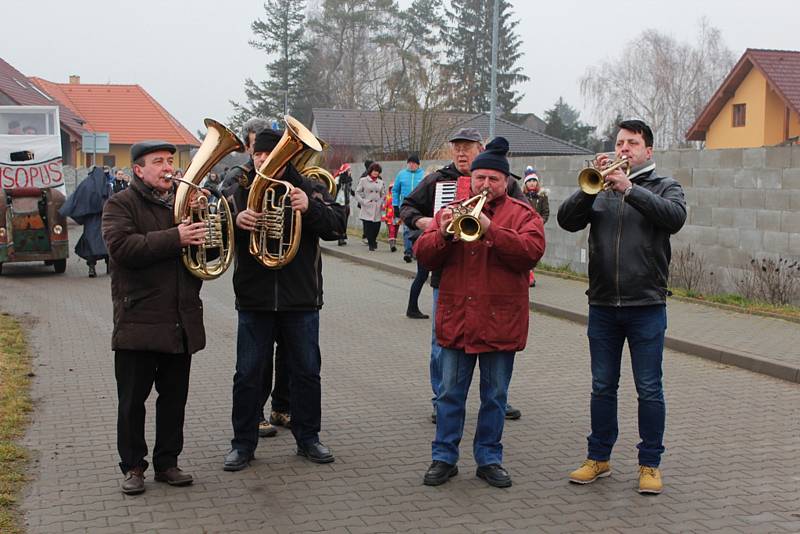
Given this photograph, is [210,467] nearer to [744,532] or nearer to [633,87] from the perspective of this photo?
[744,532]

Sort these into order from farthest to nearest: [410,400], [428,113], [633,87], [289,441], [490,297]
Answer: [633,87] < [428,113] < [410,400] < [289,441] < [490,297]

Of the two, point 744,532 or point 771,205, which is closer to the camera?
point 744,532

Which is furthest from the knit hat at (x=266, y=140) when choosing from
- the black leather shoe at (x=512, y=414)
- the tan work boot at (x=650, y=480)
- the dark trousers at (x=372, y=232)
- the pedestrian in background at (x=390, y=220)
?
the dark trousers at (x=372, y=232)

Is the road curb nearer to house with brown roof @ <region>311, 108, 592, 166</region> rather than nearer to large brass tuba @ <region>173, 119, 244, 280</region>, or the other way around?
large brass tuba @ <region>173, 119, 244, 280</region>

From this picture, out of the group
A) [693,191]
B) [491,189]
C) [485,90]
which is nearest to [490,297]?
[491,189]

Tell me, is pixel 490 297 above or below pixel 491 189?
below

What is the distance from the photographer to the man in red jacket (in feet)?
18.3

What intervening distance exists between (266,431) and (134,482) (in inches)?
53.4

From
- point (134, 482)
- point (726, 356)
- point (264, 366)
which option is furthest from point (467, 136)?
point (726, 356)

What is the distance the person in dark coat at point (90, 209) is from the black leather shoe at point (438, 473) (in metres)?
11.7

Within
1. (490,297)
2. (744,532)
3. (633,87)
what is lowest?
(744,532)

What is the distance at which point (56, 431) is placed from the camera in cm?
695

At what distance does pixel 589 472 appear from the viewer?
5.83m

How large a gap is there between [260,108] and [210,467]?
2665 inches
